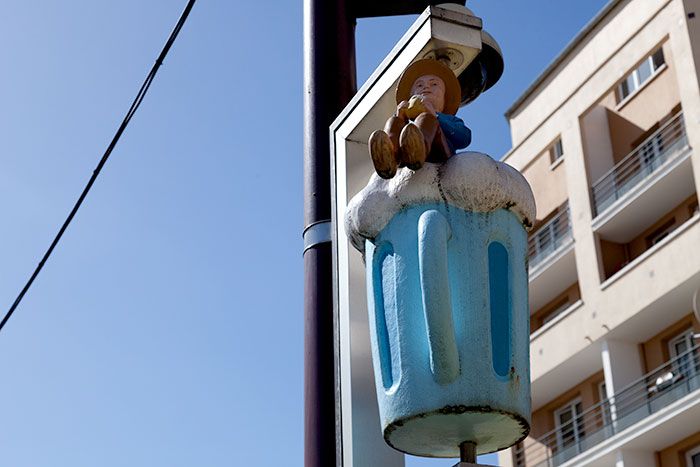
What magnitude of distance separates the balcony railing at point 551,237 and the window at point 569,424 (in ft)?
10.8

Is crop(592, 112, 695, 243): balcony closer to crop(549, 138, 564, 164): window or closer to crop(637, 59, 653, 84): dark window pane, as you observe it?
crop(637, 59, 653, 84): dark window pane

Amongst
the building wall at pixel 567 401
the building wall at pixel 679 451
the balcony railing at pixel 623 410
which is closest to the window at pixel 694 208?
the balcony railing at pixel 623 410

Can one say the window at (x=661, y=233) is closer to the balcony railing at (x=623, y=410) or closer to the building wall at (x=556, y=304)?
the building wall at (x=556, y=304)

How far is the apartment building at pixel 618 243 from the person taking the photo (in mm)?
22344

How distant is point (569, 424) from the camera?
25.3 metres

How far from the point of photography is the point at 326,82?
357 cm

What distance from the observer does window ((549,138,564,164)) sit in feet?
89.3

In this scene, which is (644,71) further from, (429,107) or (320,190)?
(429,107)

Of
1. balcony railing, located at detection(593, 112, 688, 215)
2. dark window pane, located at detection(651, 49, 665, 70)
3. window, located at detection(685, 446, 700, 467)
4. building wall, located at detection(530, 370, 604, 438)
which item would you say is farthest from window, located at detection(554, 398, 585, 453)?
dark window pane, located at detection(651, 49, 665, 70)

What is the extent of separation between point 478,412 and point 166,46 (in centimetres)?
295

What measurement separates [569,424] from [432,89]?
23.2 metres

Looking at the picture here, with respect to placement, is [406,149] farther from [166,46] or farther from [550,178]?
[550,178]

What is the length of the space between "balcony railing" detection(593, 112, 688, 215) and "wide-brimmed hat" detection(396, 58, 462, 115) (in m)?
20.7

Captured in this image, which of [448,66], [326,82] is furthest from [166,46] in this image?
[448,66]
